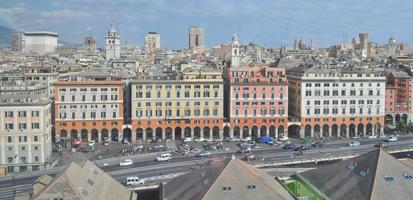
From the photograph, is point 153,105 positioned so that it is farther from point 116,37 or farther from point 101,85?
point 116,37

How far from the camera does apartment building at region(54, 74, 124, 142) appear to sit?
282ft

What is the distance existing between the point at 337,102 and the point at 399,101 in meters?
18.4

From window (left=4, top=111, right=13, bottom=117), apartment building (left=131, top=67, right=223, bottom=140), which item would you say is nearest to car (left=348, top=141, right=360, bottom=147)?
apartment building (left=131, top=67, right=223, bottom=140)

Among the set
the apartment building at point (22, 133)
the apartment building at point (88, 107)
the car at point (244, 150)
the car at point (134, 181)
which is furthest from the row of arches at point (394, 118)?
the apartment building at point (22, 133)

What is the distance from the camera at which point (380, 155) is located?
42.0 m

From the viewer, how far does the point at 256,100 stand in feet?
299

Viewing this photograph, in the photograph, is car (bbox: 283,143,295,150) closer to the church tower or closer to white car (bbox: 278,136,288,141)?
white car (bbox: 278,136,288,141)

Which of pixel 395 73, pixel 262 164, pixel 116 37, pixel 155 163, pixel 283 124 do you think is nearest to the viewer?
pixel 262 164

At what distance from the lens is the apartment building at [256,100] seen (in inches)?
3573

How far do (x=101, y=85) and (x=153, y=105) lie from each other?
8.75 meters

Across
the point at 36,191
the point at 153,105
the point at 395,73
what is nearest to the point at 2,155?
the point at 153,105

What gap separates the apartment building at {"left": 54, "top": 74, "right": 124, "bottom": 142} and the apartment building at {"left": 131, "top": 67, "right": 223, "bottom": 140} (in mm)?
3013

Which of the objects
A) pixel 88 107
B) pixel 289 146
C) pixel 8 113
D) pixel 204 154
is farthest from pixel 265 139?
pixel 8 113

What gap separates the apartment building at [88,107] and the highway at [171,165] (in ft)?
51.2
